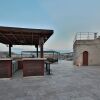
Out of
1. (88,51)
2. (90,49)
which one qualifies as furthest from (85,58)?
(90,49)

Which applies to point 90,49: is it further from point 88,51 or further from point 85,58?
point 85,58

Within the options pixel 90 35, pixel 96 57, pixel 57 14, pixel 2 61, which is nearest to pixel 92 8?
pixel 57 14

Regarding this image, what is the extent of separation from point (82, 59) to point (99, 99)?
14.1m

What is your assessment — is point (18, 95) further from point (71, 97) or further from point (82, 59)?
point (82, 59)

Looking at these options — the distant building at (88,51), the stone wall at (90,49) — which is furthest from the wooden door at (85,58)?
the stone wall at (90,49)

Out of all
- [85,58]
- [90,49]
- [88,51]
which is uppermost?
[90,49]

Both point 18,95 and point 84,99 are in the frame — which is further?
point 18,95

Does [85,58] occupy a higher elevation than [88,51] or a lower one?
lower

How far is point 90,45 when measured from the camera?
1867 centimetres

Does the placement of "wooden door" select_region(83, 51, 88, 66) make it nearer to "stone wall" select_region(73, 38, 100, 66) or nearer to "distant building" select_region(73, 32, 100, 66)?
"distant building" select_region(73, 32, 100, 66)

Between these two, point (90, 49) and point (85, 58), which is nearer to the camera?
point (90, 49)

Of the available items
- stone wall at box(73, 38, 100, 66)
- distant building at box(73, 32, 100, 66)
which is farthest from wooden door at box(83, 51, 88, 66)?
stone wall at box(73, 38, 100, 66)

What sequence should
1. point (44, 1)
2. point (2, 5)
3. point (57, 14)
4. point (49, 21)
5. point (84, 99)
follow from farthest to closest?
point (49, 21) < point (57, 14) < point (2, 5) < point (44, 1) < point (84, 99)

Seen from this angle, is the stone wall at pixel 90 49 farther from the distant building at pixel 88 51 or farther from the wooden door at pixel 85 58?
the wooden door at pixel 85 58
